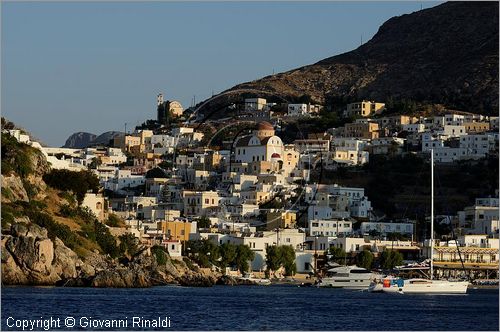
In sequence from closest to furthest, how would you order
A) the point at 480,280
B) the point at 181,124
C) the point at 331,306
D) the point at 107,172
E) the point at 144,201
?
the point at 331,306 → the point at 480,280 → the point at 144,201 → the point at 107,172 → the point at 181,124

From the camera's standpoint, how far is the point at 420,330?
162ft

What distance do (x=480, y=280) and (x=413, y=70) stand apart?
297ft

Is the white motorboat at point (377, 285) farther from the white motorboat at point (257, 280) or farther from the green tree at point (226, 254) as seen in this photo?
the green tree at point (226, 254)

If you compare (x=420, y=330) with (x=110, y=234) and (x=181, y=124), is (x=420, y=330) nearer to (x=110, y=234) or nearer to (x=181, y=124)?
(x=110, y=234)

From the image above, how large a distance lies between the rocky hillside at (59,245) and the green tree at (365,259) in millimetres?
11356

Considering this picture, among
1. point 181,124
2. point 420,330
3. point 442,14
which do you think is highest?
point 442,14

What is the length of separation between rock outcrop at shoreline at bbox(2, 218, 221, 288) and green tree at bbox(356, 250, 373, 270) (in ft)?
67.7

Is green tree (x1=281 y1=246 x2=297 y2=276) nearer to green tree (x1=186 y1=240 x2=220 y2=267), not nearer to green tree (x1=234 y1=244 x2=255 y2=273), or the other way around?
green tree (x1=234 y1=244 x2=255 y2=273)

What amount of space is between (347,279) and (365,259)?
8.47 metres

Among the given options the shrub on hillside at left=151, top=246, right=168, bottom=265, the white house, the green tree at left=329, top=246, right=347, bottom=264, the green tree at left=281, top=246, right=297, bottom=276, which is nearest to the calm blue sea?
the shrub on hillside at left=151, top=246, right=168, bottom=265

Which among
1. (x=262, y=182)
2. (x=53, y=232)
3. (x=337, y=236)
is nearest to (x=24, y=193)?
(x=53, y=232)

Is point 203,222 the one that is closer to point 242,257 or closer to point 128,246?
point 242,257

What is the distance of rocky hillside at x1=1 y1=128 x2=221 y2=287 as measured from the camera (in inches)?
2601

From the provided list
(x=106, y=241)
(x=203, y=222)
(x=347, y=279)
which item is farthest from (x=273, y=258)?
(x=106, y=241)
